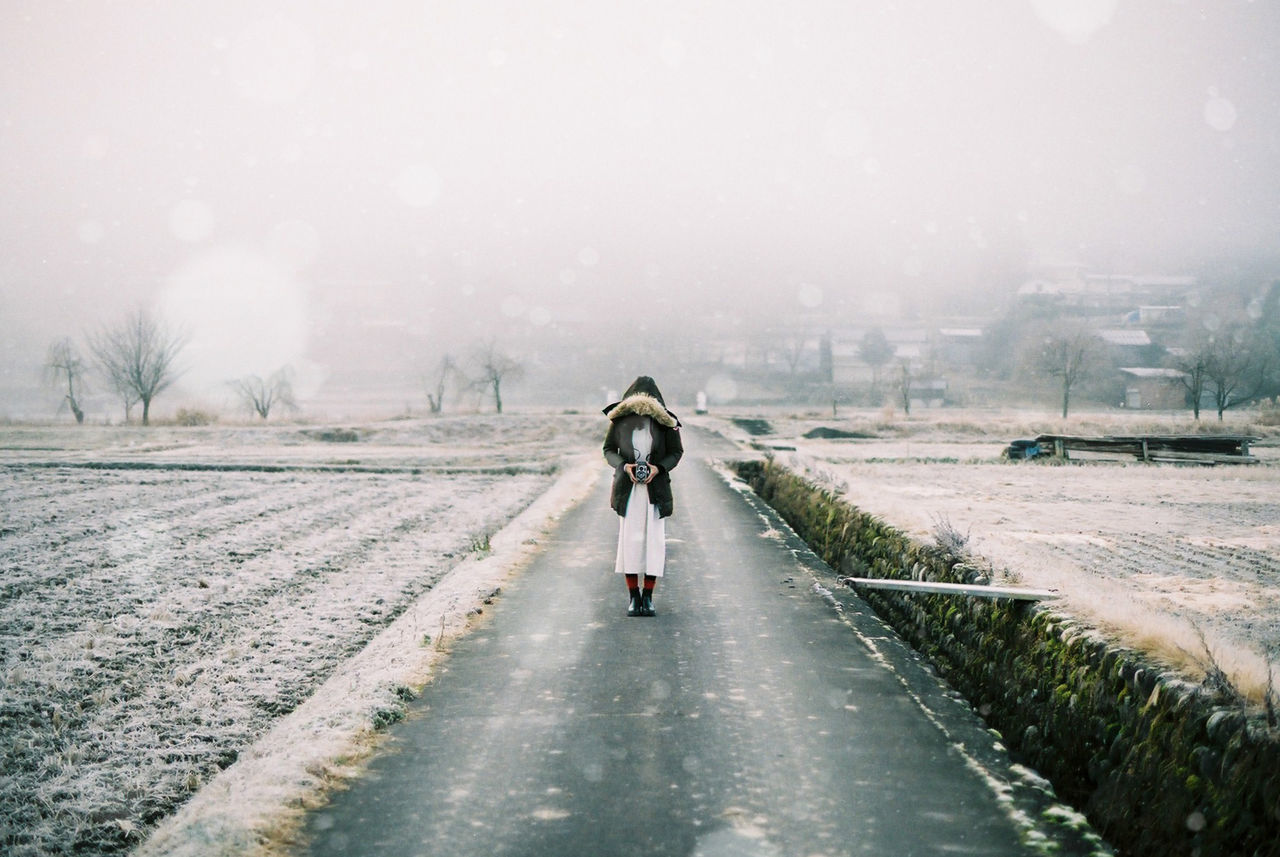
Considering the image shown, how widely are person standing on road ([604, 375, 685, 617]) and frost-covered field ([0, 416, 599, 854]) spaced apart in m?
2.70

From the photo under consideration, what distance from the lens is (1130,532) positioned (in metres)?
13.8

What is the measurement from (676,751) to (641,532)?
3751 mm

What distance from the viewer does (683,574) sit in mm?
10500

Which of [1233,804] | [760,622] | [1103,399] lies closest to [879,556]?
[760,622]

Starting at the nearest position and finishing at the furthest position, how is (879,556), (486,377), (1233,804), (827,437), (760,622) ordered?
(1233,804) → (760,622) → (879,556) → (827,437) → (486,377)

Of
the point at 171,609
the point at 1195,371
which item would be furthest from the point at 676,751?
the point at 1195,371

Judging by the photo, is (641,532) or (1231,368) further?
(1231,368)

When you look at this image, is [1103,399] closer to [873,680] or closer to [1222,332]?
[1222,332]

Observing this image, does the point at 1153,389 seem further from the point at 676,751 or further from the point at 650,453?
the point at 676,751

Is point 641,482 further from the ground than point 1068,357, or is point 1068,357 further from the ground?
point 1068,357

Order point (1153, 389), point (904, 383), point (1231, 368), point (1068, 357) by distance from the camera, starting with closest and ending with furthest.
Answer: point (1231, 368) < point (1153, 389) < point (1068, 357) < point (904, 383)

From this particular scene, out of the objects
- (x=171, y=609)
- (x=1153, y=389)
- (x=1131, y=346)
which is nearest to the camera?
(x=171, y=609)

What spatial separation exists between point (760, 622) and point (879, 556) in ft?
7.66

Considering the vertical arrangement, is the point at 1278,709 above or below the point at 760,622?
above
